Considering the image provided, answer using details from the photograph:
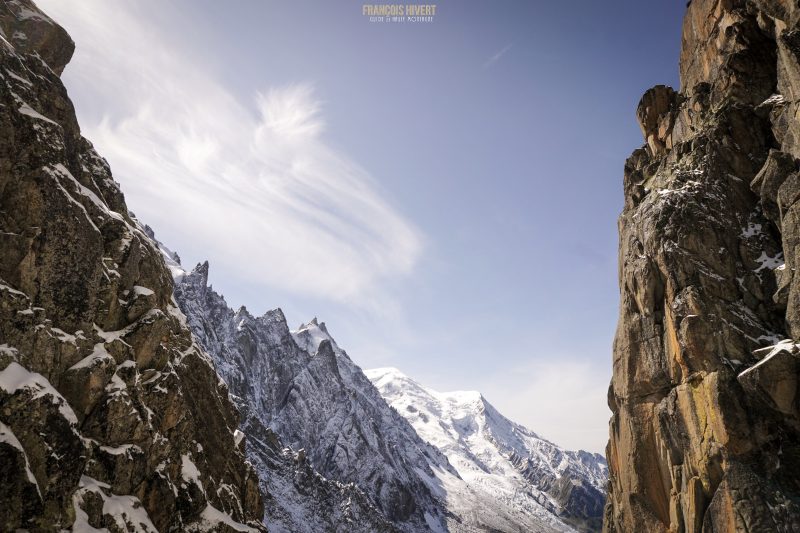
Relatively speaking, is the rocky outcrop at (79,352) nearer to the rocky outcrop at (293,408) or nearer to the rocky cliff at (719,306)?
the rocky cliff at (719,306)

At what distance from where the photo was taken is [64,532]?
69.1ft

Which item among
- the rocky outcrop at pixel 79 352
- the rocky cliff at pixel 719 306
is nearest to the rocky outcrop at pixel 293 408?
the rocky outcrop at pixel 79 352

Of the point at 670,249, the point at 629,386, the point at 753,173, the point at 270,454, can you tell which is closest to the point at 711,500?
the point at 629,386

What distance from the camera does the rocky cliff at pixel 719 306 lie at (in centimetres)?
2755

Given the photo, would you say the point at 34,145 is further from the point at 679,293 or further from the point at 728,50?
the point at 728,50

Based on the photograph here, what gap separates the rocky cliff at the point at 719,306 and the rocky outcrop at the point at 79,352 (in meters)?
29.2

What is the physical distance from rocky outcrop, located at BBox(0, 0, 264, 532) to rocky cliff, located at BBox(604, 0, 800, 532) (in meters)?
29.2

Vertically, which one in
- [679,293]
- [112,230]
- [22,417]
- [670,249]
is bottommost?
[22,417]

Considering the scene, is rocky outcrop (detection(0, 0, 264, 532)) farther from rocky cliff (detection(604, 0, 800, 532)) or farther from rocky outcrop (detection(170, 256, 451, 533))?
rocky outcrop (detection(170, 256, 451, 533))

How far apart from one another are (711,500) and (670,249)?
1639cm

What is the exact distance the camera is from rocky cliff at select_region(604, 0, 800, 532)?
27.5 meters

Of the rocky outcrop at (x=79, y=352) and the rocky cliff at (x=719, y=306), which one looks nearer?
the rocky outcrop at (x=79, y=352)

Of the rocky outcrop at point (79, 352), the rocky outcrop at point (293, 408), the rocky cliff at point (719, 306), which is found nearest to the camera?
the rocky outcrop at point (79, 352)

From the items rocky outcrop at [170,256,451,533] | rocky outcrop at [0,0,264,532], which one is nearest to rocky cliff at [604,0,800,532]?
rocky outcrop at [0,0,264,532]
